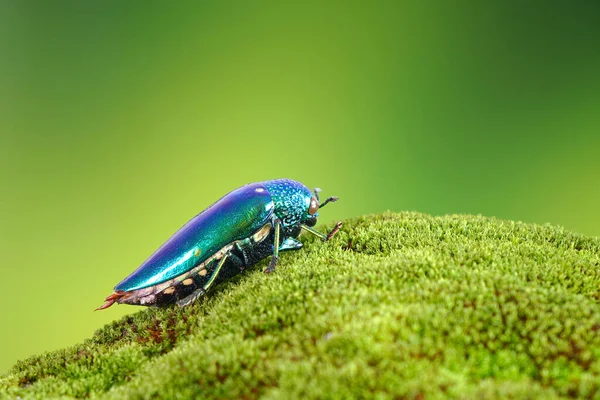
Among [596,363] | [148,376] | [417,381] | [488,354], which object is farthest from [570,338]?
[148,376]

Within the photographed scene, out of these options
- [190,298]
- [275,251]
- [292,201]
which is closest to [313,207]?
[292,201]

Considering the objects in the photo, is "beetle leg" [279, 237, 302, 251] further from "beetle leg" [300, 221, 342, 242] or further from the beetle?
"beetle leg" [300, 221, 342, 242]

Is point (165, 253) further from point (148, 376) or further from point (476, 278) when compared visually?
point (476, 278)

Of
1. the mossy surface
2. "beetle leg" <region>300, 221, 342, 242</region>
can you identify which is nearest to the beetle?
"beetle leg" <region>300, 221, 342, 242</region>

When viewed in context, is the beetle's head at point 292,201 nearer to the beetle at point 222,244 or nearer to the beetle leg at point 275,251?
the beetle at point 222,244

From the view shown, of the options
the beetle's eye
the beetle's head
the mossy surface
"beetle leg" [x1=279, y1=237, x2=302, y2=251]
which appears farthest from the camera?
the beetle's eye

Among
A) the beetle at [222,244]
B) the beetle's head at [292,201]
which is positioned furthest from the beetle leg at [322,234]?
the beetle's head at [292,201]
